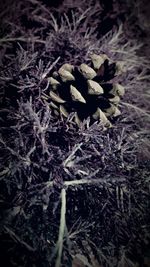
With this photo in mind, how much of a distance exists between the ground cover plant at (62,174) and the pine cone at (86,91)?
40 mm

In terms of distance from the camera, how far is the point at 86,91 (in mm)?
1342

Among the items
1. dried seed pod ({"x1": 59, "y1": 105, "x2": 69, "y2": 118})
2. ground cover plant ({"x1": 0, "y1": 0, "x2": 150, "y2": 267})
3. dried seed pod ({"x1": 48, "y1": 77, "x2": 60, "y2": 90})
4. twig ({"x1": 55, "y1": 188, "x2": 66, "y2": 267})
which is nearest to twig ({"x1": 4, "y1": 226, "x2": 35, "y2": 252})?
ground cover plant ({"x1": 0, "y1": 0, "x2": 150, "y2": 267})

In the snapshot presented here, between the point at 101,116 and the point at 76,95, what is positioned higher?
the point at 76,95

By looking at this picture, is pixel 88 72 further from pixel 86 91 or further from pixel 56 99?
pixel 56 99

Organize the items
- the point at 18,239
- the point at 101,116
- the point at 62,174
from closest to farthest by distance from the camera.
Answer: the point at 18,239
the point at 62,174
the point at 101,116

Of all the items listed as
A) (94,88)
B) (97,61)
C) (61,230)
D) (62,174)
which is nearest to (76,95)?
(94,88)

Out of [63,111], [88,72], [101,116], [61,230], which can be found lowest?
[61,230]

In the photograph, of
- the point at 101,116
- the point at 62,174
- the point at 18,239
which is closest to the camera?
the point at 18,239

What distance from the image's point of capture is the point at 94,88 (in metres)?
1.29

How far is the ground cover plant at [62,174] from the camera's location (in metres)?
1.18

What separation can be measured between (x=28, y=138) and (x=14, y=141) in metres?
0.07

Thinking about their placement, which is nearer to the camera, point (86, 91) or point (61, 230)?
point (61, 230)

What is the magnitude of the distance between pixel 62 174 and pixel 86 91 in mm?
398

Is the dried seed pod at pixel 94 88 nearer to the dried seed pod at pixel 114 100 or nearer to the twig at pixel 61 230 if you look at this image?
the dried seed pod at pixel 114 100
